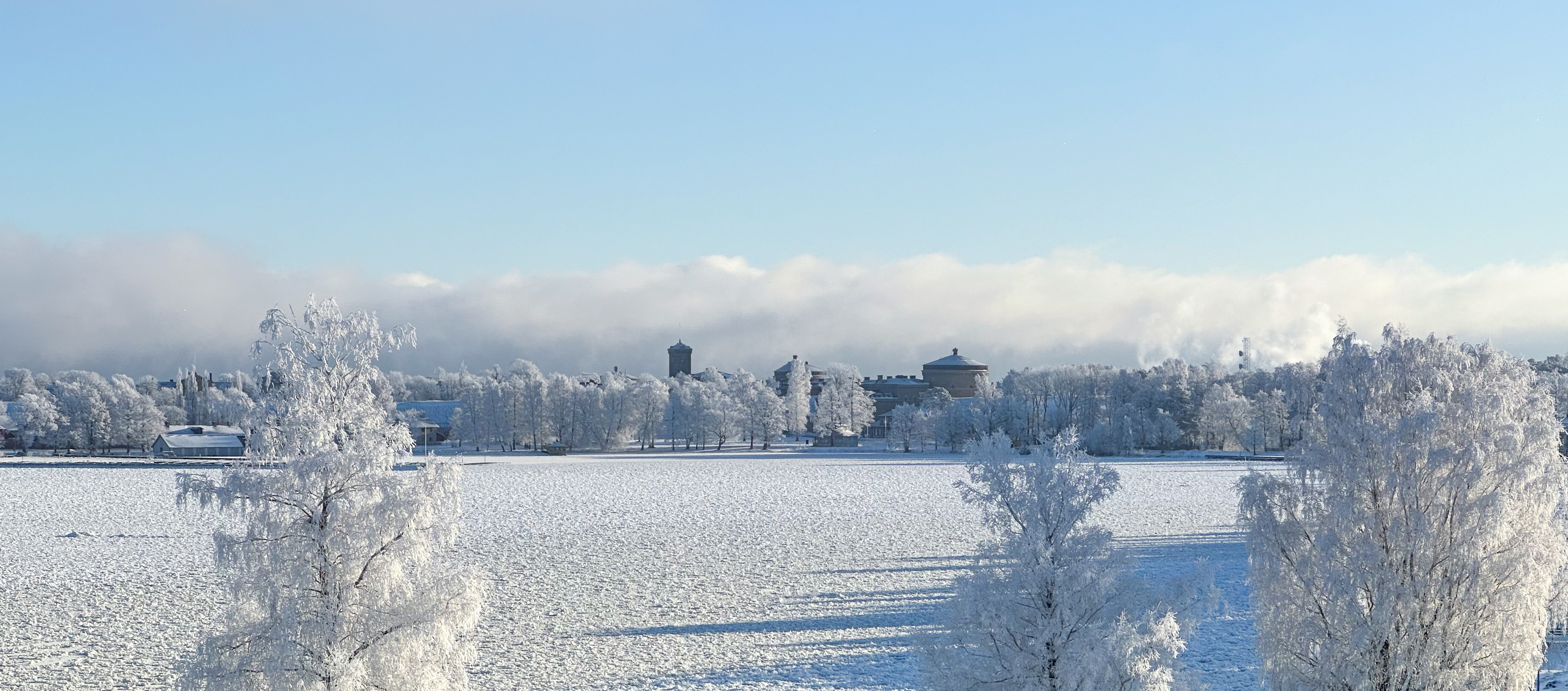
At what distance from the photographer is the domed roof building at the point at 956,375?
15900cm

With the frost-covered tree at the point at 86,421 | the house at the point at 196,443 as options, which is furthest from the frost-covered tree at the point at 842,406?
the frost-covered tree at the point at 86,421

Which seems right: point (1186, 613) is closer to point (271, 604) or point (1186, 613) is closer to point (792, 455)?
point (271, 604)

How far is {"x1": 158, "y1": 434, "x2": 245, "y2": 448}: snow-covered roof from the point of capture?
93.9m

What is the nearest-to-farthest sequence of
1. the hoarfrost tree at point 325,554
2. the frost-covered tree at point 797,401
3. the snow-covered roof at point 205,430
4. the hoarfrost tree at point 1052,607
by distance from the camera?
the hoarfrost tree at point 1052,607 → the hoarfrost tree at point 325,554 → the snow-covered roof at point 205,430 → the frost-covered tree at point 797,401

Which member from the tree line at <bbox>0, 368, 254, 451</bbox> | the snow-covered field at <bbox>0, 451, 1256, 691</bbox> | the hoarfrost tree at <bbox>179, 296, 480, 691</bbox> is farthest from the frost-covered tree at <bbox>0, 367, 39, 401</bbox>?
the hoarfrost tree at <bbox>179, 296, 480, 691</bbox>

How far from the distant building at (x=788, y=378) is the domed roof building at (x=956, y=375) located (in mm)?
14843

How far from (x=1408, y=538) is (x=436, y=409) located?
137445 mm

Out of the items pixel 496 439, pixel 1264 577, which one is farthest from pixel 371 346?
pixel 496 439

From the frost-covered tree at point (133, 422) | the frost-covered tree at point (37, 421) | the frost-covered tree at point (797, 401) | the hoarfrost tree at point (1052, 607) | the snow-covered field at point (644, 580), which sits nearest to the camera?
the hoarfrost tree at point (1052, 607)

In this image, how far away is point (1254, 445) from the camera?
101m

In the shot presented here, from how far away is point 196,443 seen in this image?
312ft

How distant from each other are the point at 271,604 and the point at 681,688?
22.4ft

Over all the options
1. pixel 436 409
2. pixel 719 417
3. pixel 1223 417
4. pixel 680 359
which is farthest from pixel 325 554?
pixel 680 359

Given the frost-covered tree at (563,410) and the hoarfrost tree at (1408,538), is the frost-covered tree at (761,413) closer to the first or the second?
the frost-covered tree at (563,410)
